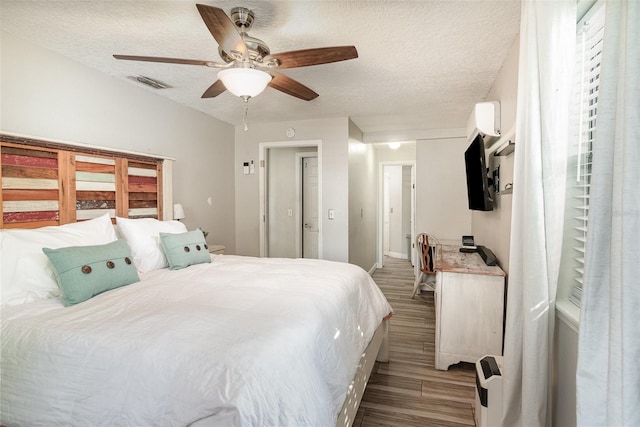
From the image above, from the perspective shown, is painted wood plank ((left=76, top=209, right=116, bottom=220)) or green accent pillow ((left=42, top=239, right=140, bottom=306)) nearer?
green accent pillow ((left=42, top=239, right=140, bottom=306))

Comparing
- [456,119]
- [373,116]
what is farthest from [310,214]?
[456,119]

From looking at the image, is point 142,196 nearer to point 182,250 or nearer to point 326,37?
point 182,250

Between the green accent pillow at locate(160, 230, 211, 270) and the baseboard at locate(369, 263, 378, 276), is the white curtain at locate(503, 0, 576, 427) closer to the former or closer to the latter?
the green accent pillow at locate(160, 230, 211, 270)

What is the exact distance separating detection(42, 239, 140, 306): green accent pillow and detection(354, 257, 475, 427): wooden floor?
174cm

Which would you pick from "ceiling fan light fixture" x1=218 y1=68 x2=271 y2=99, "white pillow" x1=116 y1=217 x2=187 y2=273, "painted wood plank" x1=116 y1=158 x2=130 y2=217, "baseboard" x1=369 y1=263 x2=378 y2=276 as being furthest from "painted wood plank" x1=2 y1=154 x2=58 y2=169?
"baseboard" x1=369 y1=263 x2=378 y2=276

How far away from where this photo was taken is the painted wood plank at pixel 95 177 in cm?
252

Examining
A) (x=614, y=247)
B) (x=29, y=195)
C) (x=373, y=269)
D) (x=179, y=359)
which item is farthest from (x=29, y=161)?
(x=373, y=269)

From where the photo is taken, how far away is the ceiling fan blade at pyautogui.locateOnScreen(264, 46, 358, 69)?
67.5 inches

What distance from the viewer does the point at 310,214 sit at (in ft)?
17.6

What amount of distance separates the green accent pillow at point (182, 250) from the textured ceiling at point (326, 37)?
1451 millimetres

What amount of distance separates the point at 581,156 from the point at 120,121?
3.46 metres

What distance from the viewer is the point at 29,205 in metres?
2.20

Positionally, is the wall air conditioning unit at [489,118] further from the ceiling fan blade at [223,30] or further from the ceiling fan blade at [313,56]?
the ceiling fan blade at [223,30]

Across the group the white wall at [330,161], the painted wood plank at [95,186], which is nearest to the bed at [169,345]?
the painted wood plank at [95,186]
